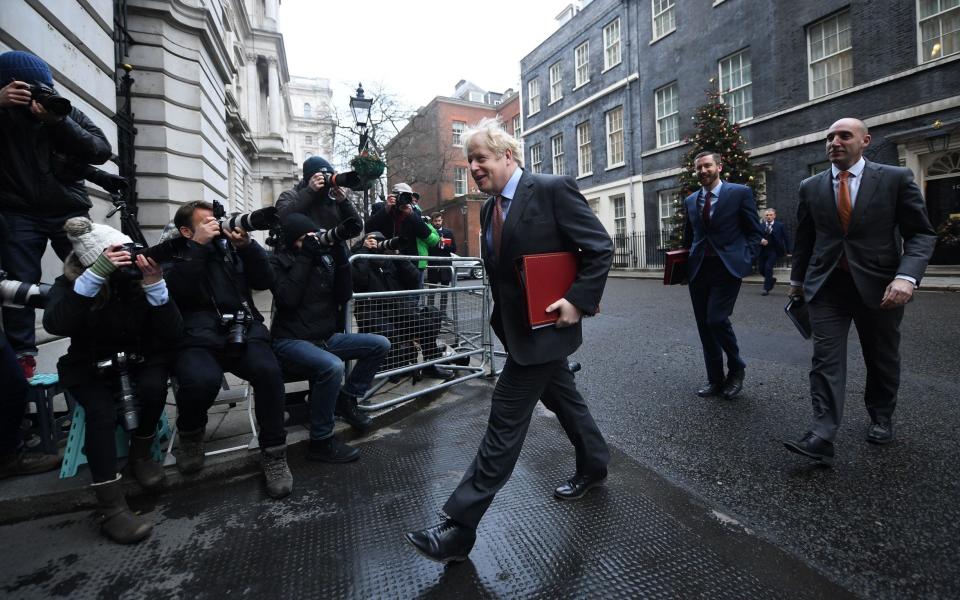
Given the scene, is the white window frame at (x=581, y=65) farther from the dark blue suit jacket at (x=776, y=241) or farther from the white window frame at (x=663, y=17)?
the dark blue suit jacket at (x=776, y=241)

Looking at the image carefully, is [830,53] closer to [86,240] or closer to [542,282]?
[542,282]

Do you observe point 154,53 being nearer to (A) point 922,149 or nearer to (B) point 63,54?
(B) point 63,54

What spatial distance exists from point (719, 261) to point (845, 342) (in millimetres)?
1323

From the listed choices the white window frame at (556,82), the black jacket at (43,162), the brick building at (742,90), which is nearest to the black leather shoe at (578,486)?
the black jacket at (43,162)

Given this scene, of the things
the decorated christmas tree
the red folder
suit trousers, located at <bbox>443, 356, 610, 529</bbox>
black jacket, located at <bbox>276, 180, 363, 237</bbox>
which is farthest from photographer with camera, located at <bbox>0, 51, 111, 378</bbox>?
the decorated christmas tree

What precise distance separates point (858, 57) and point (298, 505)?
1753 cm

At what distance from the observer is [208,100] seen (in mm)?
9867

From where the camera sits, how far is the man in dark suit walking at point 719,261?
4070mm

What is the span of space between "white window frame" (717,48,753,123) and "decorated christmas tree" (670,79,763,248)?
938 mm

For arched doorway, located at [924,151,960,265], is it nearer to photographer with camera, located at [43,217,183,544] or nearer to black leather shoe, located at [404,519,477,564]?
black leather shoe, located at [404,519,477,564]

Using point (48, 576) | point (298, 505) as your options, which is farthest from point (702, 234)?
point (48, 576)

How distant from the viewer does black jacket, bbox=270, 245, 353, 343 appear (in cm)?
338

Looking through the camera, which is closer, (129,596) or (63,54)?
(129,596)

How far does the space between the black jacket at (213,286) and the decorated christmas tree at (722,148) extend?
14.8 meters
